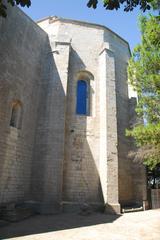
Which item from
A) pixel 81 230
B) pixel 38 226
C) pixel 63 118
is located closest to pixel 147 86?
pixel 63 118

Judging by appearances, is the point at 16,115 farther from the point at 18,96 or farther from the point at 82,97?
the point at 82,97

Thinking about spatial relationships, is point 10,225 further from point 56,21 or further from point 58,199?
point 56,21

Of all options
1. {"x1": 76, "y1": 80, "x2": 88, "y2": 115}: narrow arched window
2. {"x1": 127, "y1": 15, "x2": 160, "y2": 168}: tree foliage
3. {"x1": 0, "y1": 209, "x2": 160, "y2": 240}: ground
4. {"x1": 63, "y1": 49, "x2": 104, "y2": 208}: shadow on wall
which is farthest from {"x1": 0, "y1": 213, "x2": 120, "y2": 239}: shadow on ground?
{"x1": 76, "y1": 80, "x2": 88, "y2": 115}: narrow arched window

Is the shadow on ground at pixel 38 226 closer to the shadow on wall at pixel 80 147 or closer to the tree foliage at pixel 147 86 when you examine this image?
the shadow on wall at pixel 80 147

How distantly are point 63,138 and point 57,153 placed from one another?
0.84 m

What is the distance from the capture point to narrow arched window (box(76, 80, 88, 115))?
12283mm

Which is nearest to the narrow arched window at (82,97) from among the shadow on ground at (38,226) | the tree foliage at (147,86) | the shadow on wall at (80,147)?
the shadow on wall at (80,147)

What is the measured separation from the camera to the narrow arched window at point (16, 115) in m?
9.92

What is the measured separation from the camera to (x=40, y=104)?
11.5 meters

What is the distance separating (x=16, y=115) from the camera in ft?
33.2

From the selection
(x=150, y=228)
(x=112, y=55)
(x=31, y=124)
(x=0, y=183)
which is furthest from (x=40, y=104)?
(x=150, y=228)

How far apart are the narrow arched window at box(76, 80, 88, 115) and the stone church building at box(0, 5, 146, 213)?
0.06 meters

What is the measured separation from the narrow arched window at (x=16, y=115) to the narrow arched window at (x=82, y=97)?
3.44 metres

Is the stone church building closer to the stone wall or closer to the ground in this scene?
the stone wall
